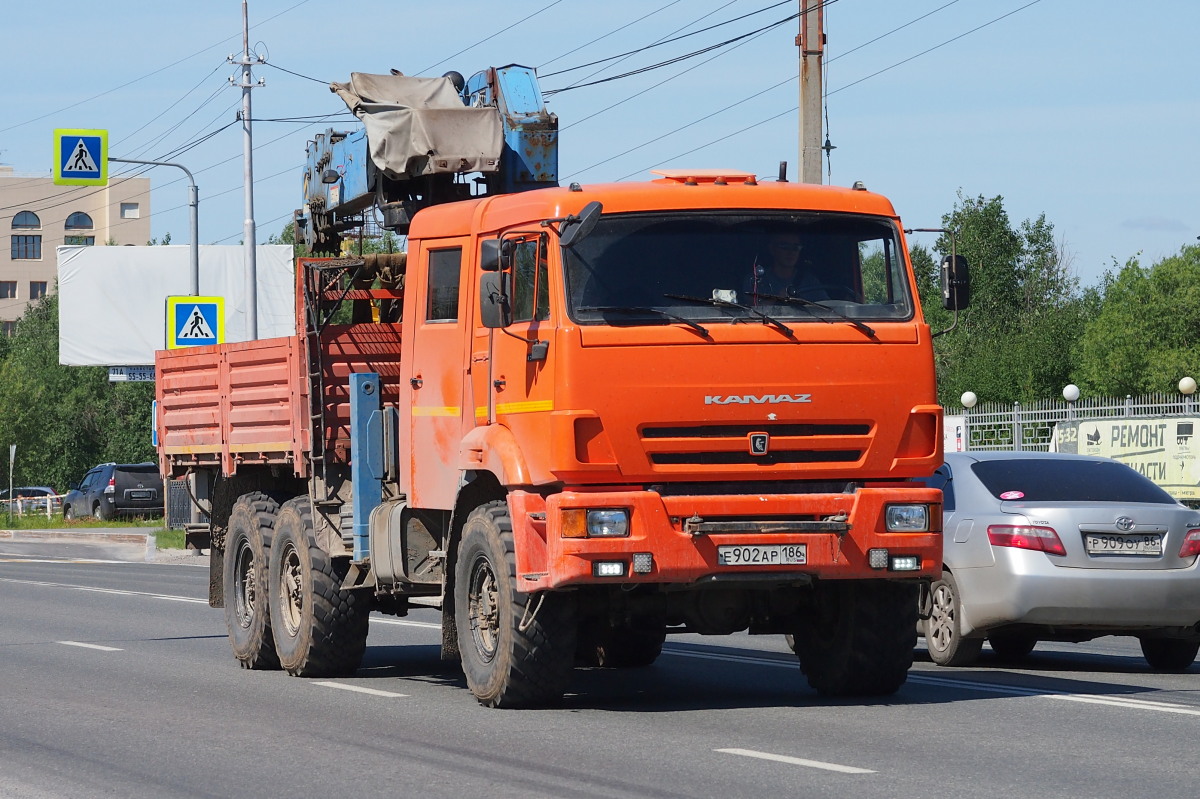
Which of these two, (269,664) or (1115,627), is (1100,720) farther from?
(269,664)

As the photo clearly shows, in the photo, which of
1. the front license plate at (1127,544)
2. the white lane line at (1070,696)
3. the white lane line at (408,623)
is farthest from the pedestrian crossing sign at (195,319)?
the front license plate at (1127,544)

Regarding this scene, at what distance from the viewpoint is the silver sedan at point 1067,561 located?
40.2ft

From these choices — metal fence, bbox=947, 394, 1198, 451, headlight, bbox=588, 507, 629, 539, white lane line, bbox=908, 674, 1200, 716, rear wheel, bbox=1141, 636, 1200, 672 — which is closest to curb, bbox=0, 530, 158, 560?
metal fence, bbox=947, 394, 1198, 451

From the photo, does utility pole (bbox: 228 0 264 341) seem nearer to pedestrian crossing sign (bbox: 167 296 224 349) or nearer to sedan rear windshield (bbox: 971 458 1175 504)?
pedestrian crossing sign (bbox: 167 296 224 349)

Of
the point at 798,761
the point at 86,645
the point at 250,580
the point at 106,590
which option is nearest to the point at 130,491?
the point at 106,590

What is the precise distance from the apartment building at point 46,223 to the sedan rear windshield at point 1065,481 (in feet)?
441

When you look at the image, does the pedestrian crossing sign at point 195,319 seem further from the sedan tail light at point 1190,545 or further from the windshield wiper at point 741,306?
the windshield wiper at point 741,306

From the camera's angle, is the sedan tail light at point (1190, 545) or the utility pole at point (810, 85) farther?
the utility pole at point (810, 85)

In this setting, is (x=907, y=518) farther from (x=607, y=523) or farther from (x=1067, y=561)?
(x=1067, y=561)

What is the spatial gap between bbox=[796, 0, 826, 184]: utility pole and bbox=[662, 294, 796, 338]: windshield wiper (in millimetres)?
10547

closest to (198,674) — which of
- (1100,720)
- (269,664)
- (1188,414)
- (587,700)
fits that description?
(269,664)

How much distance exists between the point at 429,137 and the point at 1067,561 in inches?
198

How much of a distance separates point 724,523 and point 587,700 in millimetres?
1899

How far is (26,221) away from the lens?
476 feet
